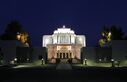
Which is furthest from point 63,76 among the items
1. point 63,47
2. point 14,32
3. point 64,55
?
point 14,32

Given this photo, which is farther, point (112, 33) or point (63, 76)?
point (112, 33)

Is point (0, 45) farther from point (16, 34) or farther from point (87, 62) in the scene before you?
point (16, 34)

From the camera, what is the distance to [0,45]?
203 ft

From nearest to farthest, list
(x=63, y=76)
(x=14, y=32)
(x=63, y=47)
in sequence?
(x=63, y=76), (x=63, y=47), (x=14, y=32)

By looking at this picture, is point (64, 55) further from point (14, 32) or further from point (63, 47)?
point (14, 32)

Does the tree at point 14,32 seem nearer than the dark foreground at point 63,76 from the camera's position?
No

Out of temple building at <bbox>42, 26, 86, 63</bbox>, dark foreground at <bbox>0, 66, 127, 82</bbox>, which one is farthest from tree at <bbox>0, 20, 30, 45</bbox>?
dark foreground at <bbox>0, 66, 127, 82</bbox>

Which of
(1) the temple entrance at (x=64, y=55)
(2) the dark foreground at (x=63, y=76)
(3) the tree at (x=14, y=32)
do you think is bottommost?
(2) the dark foreground at (x=63, y=76)

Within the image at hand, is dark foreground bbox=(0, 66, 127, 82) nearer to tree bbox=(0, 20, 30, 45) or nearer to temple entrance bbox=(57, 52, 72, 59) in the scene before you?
temple entrance bbox=(57, 52, 72, 59)

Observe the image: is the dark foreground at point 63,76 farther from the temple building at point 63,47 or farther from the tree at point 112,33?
the tree at point 112,33

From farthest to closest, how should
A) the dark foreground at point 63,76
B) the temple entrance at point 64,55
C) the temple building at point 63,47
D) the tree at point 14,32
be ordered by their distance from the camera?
1. the tree at point 14,32
2. the temple entrance at point 64,55
3. the temple building at point 63,47
4. the dark foreground at point 63,76

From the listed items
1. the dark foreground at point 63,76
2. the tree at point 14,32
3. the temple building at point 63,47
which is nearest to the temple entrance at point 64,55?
the temple building at point 63,47

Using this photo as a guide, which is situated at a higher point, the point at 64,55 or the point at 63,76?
the point at 64,55

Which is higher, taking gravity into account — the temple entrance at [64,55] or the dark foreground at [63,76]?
the temple entrance at [64,55]
